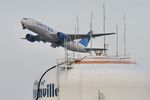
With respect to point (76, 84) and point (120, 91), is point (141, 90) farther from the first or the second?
point (76, 84)

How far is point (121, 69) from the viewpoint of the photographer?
21.4 meters

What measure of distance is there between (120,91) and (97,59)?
72.6 inches

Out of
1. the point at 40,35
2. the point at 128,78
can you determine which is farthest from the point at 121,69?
the point at 40,35

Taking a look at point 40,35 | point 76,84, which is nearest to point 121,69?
point 76,84

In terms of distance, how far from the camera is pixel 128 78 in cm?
2106

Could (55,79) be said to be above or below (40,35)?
below

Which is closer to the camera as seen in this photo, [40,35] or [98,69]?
[98,69]

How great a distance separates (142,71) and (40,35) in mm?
46613

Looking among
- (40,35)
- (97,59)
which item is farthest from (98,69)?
(40,35)

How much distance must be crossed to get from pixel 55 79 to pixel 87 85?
64.1 inches

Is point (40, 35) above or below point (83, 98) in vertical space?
above

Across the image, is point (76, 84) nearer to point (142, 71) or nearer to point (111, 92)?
point (111, 92)

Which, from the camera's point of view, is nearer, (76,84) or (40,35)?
(76,84)

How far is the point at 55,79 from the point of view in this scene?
854 inches
